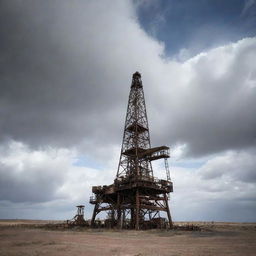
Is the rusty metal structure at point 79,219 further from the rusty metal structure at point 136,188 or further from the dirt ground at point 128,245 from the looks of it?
the dirt ground at point 128,245

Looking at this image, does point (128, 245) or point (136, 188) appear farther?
point (136, 188)

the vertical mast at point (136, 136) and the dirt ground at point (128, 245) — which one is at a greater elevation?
the vertical mast at point (136, 136)

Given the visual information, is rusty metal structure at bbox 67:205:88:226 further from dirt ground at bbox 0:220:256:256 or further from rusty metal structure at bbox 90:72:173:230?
dirt ground at bbox 0:220:256:256

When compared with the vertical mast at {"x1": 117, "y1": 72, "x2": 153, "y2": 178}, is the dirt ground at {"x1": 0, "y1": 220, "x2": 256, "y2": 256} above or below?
below

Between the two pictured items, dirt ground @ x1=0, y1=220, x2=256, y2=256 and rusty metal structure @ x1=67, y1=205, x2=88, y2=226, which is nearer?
dirt ground @ x1=0, y1=220, x2=256, y2=256

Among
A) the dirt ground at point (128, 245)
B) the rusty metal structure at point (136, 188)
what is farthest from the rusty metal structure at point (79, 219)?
the dirt ground at point (128, 245)

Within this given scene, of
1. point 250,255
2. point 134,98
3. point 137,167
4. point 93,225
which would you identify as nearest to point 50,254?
point 250,255

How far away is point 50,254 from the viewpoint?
1244 centimetres

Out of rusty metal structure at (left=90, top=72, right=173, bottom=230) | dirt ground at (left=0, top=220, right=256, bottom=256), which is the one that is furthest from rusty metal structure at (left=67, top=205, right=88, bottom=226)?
dirt ground at (left=0, top=220, right=256, bottom=256)

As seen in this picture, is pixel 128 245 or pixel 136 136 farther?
pixel 136 136

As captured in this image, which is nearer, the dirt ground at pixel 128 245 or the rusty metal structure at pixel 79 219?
the dirt ground at pixel 128 245

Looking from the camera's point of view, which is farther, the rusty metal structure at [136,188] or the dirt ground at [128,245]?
the rusty metal structure at [136,188]

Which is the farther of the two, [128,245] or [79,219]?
[79,219]

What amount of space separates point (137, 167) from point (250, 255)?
28.5 m
